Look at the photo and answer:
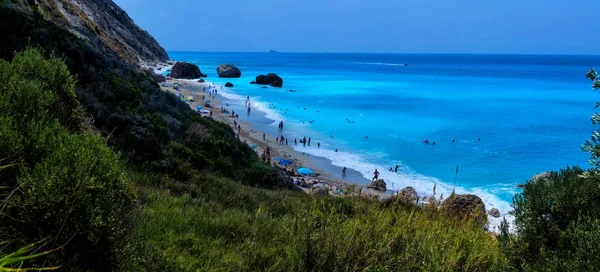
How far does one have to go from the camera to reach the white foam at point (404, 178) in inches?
920

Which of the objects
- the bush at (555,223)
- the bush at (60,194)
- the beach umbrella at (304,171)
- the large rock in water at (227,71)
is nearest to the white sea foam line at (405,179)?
the beach umbrella at (304,171)

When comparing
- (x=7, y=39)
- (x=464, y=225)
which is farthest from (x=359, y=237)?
(x=7, y=39)

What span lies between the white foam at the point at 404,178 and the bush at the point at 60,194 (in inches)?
726

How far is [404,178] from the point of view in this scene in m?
27.3

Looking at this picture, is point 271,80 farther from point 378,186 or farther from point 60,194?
point 60,194

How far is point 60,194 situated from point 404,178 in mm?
26061

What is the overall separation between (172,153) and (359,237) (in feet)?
24.8

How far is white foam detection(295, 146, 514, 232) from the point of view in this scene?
76.6ft

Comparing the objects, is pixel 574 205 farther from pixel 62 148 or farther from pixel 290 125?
pixel 290 125

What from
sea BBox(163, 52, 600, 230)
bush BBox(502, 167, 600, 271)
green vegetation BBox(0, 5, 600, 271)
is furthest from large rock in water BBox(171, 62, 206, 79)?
bush BBox(502, 167, 600, 271)

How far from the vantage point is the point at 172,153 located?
1083cm

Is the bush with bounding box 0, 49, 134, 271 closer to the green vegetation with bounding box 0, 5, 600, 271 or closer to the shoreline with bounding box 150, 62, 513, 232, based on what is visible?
the green vegetation with bounding box 0, 5, 600, 271

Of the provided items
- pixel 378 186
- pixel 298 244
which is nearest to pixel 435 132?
pixel 378 186

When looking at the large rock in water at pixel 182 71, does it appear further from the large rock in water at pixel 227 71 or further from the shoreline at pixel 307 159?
the shoreline at pixel 307 159
